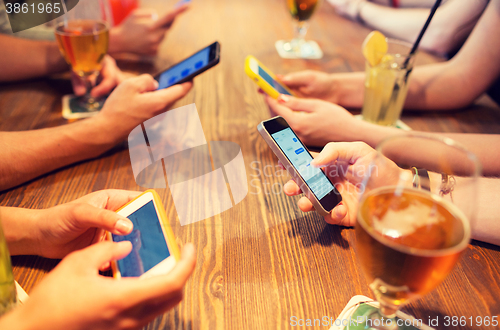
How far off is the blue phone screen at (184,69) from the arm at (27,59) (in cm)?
46

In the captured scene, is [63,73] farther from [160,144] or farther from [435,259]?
[435,259]

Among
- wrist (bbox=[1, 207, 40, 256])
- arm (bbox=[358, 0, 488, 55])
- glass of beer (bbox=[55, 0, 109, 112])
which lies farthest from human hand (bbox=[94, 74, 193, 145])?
arm (bbox=[358, 0, 488, 55])

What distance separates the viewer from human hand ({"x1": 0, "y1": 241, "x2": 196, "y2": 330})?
39 centimetres

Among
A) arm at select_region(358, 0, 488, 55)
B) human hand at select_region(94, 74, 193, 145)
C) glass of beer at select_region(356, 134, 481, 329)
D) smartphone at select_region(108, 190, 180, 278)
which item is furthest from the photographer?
arm at select_region(358, 0, 488, 55)

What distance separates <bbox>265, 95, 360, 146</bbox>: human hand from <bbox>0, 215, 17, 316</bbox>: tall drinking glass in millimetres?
631

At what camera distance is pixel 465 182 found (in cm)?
36

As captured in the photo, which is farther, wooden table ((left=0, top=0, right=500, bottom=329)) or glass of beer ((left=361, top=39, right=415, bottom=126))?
glass of beer ((left=361, top=39, right=415, bottom=126))

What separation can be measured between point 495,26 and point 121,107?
3.68 feet

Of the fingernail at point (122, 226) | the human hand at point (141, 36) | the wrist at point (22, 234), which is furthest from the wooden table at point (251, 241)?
the human hand at point (141, 36)

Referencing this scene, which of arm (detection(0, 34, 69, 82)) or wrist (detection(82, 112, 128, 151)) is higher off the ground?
arm (detection(0, 34, 69, 82))

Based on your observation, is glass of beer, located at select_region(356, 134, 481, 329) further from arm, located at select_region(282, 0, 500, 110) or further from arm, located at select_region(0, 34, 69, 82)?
arm, located at select_region(0, 34, 69, 82)

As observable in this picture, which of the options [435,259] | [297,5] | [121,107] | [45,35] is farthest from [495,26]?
[45,35]

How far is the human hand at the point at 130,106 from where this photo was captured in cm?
85

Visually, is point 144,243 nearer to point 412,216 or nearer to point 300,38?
point 412,216
